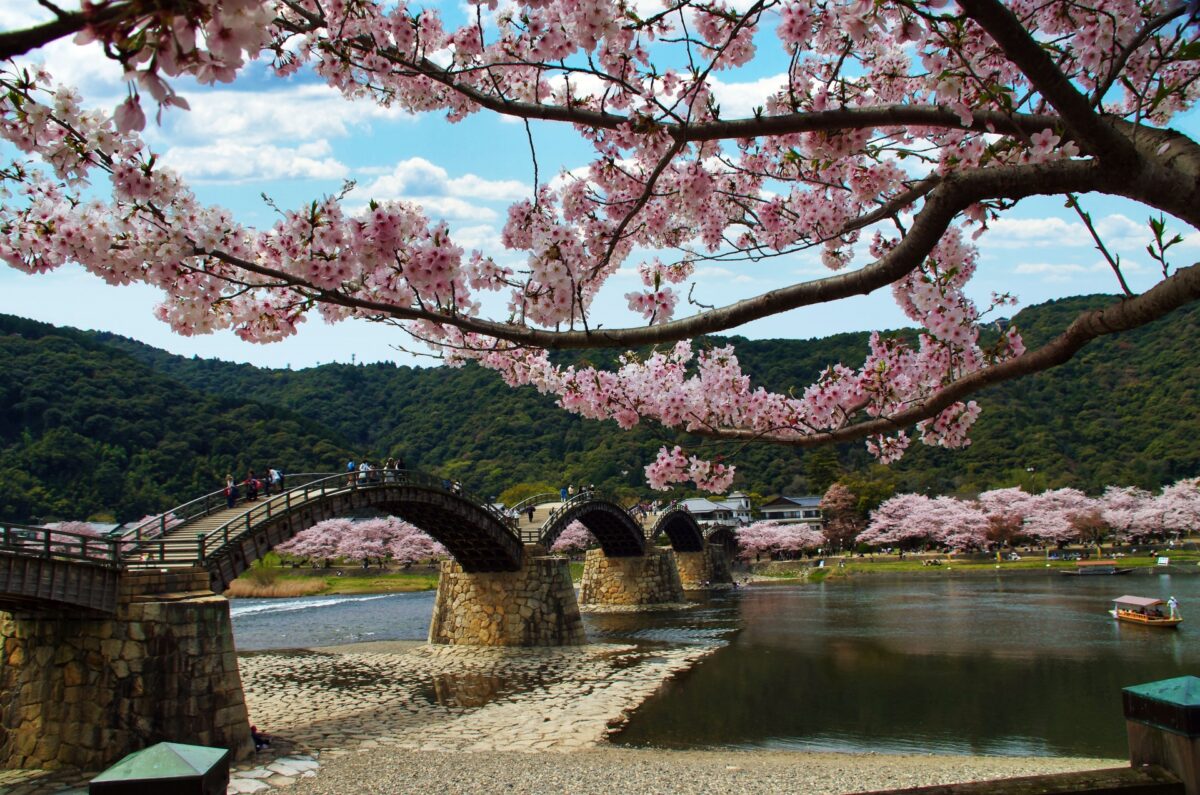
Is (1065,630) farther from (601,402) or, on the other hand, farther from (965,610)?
(601,402)

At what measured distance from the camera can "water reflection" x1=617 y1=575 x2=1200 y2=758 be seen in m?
12.6

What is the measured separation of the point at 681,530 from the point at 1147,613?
24551mm

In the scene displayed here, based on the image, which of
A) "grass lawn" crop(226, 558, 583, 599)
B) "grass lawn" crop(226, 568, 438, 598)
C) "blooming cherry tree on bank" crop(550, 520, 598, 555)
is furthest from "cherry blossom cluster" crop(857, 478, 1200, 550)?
"grass lawn" crop(226, 568, 438, 598)

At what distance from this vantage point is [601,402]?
668 cm

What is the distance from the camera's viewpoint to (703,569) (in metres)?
45.2

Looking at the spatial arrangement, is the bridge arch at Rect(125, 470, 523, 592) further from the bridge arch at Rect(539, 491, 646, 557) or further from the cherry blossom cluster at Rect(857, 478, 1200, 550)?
the cherry blossom cluster at Rect(857, 478, 1200, 550)

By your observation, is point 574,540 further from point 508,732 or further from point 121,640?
point 121,640

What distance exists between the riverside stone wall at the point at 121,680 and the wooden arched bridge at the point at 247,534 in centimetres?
43

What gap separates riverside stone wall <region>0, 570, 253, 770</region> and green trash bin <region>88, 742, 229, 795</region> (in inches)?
388

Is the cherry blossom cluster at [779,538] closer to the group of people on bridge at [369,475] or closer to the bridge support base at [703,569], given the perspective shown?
the bridge support base at [703,569]

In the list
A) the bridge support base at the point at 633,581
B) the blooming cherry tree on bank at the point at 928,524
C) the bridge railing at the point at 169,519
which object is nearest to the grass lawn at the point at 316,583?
the bridge support base at the point at 633,581

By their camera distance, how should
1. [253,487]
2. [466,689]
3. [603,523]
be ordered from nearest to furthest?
[466,689] < [253,487] < [603,523]

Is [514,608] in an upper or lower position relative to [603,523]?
lower

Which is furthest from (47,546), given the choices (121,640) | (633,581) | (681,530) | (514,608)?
(681,530)
